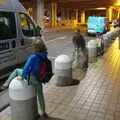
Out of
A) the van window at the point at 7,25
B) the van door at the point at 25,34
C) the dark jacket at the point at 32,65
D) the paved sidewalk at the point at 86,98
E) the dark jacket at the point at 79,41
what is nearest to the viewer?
the dark jacket at the point at 32,65

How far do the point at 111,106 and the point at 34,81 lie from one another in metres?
2.12

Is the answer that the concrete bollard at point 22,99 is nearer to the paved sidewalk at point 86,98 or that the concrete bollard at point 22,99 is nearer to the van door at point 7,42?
the paved sidewalk at point 86,98

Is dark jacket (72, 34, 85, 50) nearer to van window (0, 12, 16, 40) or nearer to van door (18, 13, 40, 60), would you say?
van door (18, 13, 40, 60)

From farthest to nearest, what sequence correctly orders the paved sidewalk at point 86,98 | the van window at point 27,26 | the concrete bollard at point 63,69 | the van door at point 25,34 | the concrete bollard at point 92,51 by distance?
the concrete bollard at point 92,51, the van window at point 27,26, the van door at point 25,34, the concrete bollard at point 63,69, the paved sidewalk at point 86,98

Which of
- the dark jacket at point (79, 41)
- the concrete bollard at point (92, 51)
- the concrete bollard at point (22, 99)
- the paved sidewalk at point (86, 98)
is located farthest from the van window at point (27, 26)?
the concrete bollard at point (22, 99)

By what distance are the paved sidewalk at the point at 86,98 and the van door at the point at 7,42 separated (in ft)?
4.73

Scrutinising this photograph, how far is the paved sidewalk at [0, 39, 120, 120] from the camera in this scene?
5.94 m

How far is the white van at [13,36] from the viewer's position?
Answer: 843 cm

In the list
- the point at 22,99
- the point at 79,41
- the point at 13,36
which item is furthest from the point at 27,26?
the point at 22,99

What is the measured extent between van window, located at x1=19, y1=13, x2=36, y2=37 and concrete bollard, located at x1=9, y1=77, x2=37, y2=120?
176 inches

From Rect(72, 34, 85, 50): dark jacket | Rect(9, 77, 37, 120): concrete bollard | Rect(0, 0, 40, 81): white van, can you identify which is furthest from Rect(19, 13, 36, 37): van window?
Rect(9, 77, 37, 120): concrete bollard

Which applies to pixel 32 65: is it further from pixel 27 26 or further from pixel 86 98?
pixel 27 26

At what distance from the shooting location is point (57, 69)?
820 centimetres

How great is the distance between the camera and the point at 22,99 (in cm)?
506
